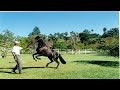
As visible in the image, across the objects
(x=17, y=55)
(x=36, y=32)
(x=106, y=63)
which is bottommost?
(x=106, y=63)

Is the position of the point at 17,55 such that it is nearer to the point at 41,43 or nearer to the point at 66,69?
the point at 41,43

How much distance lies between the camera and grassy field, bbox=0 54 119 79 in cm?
820

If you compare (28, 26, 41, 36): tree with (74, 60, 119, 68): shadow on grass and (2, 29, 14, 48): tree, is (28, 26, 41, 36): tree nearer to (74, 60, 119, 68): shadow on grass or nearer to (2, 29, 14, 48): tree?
(2, 29, 14, 48): tree

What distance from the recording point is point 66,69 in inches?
346

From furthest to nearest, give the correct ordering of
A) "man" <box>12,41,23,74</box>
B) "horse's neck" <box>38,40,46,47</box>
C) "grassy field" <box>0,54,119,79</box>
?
1. "horse's neck" <box>38,40,46,47</box>
2. "man" <box>12,41,23,74</box>
3. "grassy field" <box>0,54,119,79</box>

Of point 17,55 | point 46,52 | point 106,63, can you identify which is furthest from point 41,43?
point 106,63

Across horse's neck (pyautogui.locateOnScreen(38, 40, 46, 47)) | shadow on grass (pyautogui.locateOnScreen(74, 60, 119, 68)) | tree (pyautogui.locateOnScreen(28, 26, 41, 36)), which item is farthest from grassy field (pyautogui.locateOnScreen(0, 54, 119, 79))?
tree (pyautogui.locateOnScreen(28, 26, 41, 36))

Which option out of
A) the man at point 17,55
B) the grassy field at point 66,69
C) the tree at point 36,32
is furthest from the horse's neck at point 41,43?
the man at point 17,55

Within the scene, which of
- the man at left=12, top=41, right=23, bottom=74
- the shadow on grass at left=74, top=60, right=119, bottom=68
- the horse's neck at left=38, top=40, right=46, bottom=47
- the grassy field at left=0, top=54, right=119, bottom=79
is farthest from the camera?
the shadow on grass at left=74, top=60, right=119, bottom=68

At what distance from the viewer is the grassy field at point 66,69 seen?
8.20m

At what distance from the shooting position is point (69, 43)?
9.23 metres
